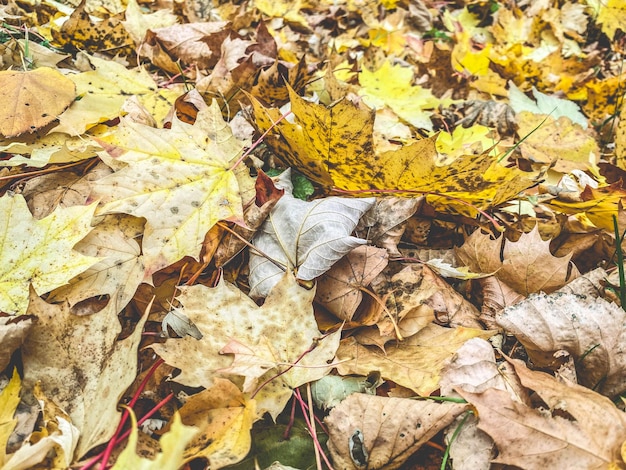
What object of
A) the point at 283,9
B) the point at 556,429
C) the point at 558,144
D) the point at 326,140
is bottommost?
the point at 558,144

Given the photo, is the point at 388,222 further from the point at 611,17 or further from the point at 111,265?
the point at 611,17

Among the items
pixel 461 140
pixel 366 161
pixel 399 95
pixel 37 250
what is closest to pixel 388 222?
pixel 366 161

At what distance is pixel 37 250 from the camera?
93cm

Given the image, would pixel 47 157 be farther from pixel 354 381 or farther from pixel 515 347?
pixel 515 347

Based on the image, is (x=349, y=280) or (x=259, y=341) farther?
(x=349, y=280)

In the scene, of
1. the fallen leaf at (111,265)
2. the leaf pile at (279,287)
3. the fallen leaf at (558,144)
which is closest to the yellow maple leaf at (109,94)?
the leaf pile at (279,287)

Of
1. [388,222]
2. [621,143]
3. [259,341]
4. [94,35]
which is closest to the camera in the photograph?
[259,341]

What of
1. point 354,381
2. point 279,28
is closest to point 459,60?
point 279,28

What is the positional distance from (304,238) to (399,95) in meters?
1.07

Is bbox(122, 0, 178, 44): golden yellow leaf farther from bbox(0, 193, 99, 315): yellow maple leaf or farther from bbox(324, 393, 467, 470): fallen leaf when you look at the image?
bbox(324, 393, 467, 470): fallen leaf

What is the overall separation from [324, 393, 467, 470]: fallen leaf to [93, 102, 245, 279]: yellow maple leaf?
18.2 inches

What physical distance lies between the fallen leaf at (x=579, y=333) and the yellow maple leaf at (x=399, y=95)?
94cm

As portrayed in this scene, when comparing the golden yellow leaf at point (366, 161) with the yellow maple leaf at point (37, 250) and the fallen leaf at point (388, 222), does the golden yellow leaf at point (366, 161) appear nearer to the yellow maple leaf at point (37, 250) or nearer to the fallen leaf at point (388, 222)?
the fallen leaf at point (388, 222)

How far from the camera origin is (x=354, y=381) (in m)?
0.90
